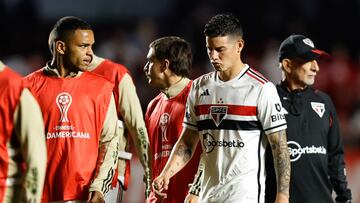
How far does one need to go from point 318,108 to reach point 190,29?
27.6 ft

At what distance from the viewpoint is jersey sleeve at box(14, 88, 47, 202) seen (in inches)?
200

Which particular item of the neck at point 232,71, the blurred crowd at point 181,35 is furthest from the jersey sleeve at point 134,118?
the blurred crowd at point 181,35

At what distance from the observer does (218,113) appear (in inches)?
247

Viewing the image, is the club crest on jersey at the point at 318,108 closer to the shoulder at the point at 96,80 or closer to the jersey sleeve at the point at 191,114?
the jersey sleeve at the point at 191,114

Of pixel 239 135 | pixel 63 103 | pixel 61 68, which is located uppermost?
pixel 61 68

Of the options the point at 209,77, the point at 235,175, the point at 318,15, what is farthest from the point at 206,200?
the point at 318,15

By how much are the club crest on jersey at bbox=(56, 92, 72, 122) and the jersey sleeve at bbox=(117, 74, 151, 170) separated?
3.58 ft

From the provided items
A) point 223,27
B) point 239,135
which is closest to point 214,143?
point 239,135

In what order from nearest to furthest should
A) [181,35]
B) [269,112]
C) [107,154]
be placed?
[269,112] < [107,154] < [181,35]

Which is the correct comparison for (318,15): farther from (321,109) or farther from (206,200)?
(206,200)

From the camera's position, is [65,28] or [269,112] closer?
[269,112]

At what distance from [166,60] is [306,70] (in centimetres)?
122

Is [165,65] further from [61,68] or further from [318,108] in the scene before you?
[318,108]

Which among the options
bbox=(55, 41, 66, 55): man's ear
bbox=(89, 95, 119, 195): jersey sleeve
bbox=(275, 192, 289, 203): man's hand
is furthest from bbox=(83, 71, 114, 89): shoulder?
bbox=(275, 192, 289, 203): man's hand
